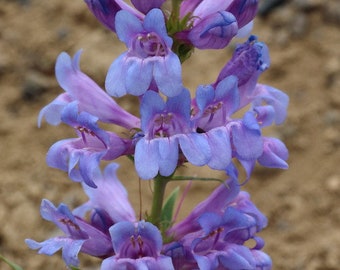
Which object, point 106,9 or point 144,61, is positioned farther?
point 106,9

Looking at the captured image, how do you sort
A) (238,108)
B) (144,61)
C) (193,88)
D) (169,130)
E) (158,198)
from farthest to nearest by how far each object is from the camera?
(193,88) < (158,198) < (238,108) < (169,130) < (144,61)

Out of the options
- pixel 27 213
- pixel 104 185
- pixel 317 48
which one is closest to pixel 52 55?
pixel 27 213

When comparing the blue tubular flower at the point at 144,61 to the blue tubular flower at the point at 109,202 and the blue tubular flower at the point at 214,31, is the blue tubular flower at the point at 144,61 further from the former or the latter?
the blue tubular flower at the point at 109,202

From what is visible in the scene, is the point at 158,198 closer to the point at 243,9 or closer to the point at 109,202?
the point at 109,202

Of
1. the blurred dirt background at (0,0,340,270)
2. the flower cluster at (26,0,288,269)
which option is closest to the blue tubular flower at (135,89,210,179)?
the flower cluster at (26,0,288,269)

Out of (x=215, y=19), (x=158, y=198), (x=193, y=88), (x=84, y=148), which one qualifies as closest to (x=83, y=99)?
(x=84, y=148)

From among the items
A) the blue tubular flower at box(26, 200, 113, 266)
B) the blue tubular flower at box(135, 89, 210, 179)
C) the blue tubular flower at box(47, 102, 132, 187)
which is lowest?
the blue tubular flower at box(26, 200, 113, 266)

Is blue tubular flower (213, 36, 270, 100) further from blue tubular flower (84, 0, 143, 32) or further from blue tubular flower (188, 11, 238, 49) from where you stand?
blue tubular flower (84, 0, 143, 32)

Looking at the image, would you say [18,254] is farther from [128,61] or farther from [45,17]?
[128,61]
